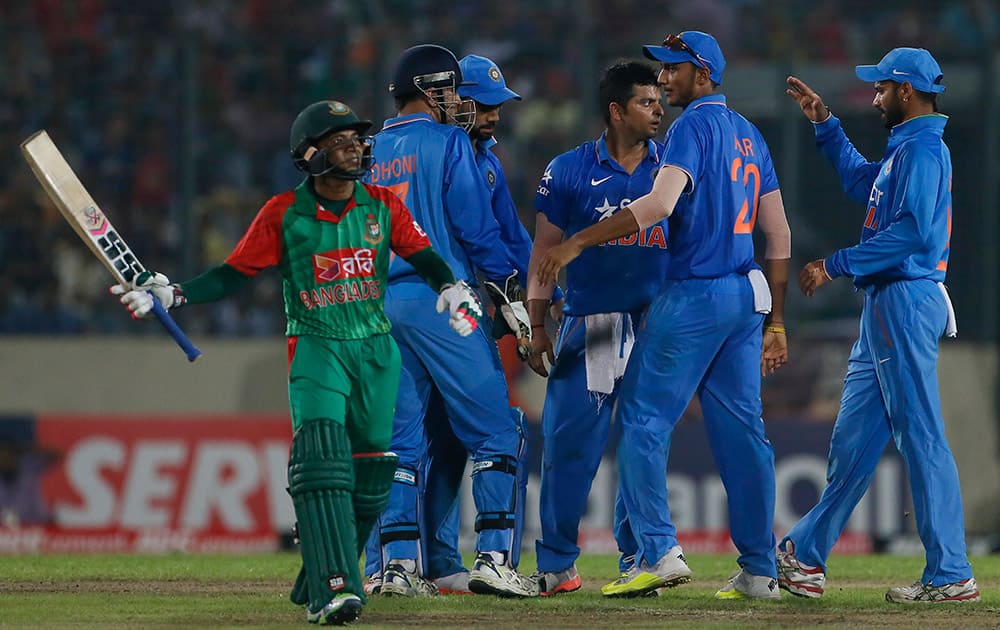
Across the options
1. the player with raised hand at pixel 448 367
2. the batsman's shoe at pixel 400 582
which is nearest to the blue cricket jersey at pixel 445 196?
the player with raised hand at pixel 448 367

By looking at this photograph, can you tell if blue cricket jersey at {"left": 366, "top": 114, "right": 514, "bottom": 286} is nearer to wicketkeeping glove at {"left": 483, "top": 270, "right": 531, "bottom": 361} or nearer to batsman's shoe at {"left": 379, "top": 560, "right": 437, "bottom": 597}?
wicketkeeping glove at {"left": 483, "top": 270, "right": 531, "bottom": 361}

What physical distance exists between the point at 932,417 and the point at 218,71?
29.1 feet

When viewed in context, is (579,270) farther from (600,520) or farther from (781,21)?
(781,21)

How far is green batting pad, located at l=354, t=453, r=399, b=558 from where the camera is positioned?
21.5 feet

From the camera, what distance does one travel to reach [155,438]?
13.4 m

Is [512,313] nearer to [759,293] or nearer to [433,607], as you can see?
[759,293]

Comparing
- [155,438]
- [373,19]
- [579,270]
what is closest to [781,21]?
[373,19]

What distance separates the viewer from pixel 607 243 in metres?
7.60

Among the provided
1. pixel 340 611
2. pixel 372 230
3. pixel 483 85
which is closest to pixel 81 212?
pixel 372 230

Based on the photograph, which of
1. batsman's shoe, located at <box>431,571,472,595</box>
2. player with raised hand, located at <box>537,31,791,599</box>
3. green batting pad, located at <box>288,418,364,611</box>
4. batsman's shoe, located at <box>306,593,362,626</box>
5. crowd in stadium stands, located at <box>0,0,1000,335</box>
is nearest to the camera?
batsman's shoe, located at <box>306,593,362,626</box>

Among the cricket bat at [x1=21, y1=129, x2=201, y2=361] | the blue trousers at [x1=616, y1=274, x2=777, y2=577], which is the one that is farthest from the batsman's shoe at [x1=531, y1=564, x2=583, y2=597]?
the cricket bat at [x1=21, y1=129, x2=201, y2=361]

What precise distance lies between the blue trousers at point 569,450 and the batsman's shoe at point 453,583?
0.39 meters

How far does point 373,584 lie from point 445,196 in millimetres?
1780

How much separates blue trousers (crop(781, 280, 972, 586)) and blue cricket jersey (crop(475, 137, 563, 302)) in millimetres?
1519
